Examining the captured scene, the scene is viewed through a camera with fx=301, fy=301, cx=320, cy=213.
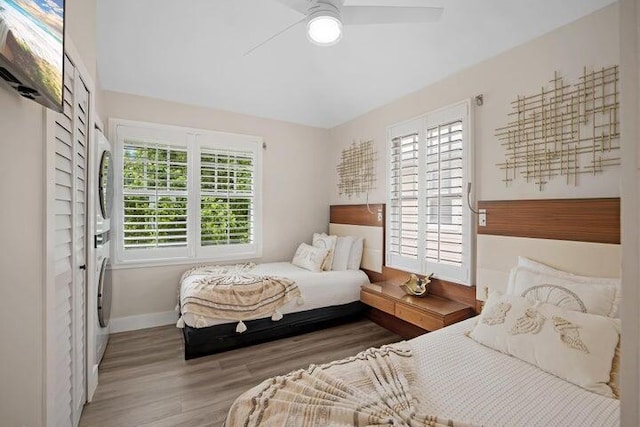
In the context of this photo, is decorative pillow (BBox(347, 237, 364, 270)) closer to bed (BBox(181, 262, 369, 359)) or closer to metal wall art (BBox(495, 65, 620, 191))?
bed (BBox(181, 262, 369, 359))

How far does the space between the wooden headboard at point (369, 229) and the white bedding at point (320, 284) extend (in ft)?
0.59

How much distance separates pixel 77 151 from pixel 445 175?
280cm

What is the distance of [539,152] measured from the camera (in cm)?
219

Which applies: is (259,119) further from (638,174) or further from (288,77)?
(638,174)

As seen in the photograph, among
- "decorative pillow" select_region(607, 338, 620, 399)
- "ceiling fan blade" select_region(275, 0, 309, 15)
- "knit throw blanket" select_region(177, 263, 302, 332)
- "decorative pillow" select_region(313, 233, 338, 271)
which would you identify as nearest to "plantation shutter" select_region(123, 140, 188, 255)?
"knit throw blanket" select_region(177, 263, 302, 332)

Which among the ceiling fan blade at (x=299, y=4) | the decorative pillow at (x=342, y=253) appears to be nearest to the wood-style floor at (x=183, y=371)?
the decorative pillow at (x=342, y=253)

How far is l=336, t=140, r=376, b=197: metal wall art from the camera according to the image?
378cm

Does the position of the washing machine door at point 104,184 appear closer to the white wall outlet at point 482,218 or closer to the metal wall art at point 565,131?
the white wall outlet at point 482,218

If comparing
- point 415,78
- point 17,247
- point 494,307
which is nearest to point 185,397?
point 17,247

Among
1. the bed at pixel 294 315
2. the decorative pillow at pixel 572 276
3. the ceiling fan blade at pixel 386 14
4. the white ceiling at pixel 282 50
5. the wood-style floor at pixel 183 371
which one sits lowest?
the wood-style floor at pixel 183 371

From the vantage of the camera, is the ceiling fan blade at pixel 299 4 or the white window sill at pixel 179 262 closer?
the ceiling fan blade at pixel 299 4

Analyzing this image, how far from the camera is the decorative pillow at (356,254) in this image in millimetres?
3772

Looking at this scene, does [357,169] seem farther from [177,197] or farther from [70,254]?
[70,254]

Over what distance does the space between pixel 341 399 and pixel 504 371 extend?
3.01 ft
